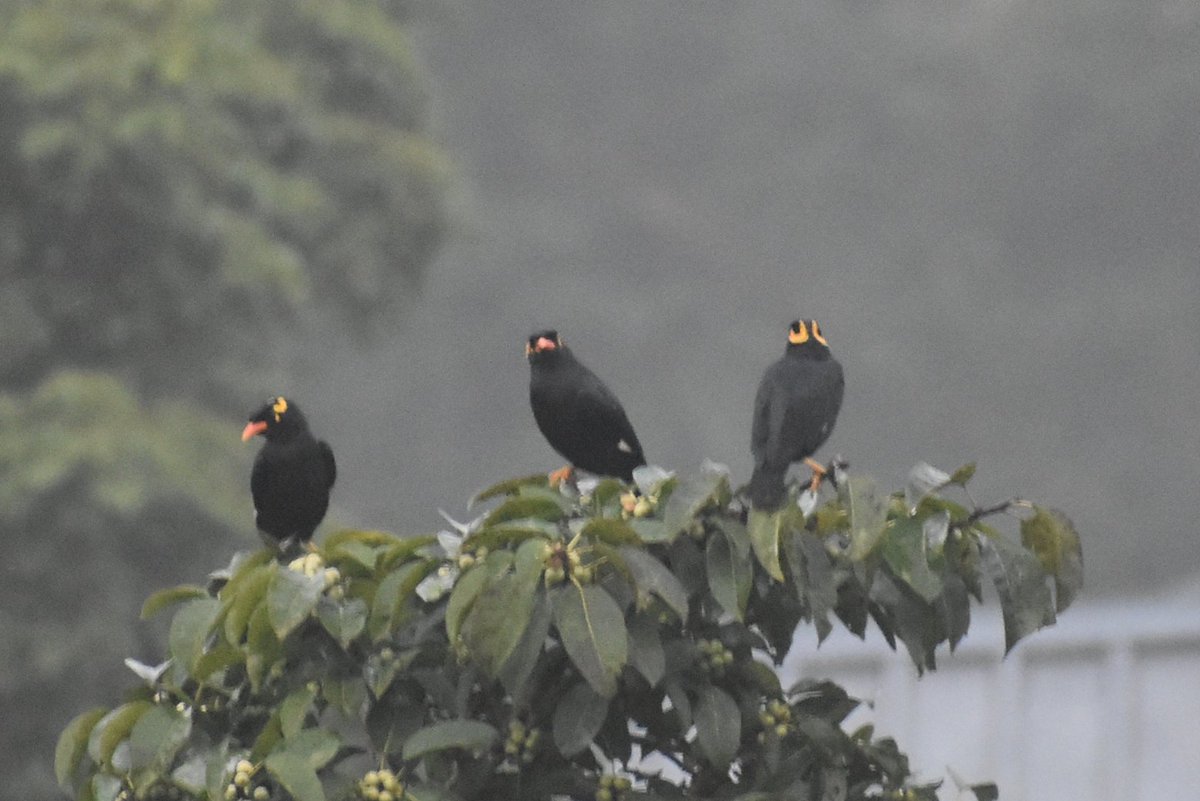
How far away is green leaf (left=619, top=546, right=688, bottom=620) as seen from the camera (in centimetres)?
257

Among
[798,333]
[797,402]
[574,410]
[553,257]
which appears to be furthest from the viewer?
[553,257]

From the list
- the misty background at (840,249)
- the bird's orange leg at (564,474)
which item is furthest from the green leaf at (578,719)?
the misty background at (840,249)

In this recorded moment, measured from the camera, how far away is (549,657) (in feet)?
8.99

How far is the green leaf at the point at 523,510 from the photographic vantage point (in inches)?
108

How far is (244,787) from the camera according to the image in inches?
105

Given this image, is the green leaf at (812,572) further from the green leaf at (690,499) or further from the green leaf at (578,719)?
the green leaf at (578,719)

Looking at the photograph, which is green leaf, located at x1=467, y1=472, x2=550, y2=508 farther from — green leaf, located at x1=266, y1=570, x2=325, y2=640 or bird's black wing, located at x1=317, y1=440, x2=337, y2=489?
bird's black wing, located at x1=317, y1=440, x2=337, y2=489

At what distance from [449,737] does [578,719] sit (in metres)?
0.15

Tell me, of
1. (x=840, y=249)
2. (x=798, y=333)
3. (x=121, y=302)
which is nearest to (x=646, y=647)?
(x=798, y=333)

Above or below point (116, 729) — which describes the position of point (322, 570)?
above

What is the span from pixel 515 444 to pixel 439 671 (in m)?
20.7

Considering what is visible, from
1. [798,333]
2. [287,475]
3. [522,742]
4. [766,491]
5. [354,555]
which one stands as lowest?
[522,742]

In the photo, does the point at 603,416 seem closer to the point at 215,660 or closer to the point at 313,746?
the point at 215,660

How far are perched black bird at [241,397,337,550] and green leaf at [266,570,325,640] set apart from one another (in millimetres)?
1111
